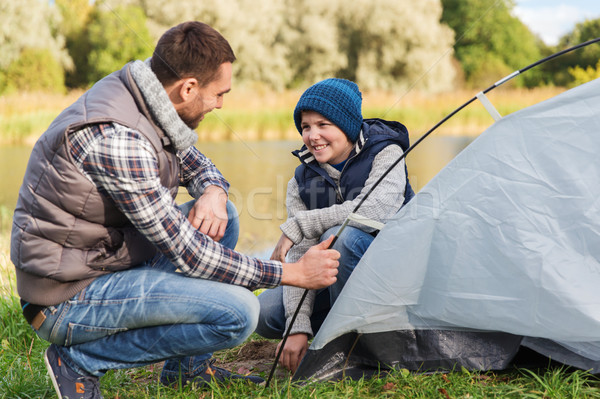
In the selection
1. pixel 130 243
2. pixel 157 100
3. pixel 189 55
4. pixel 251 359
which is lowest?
pixel 251 359

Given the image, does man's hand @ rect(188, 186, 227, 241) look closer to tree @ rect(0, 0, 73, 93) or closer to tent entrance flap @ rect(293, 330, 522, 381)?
tent entrance flap @ rect(293, 330, 522, 381)

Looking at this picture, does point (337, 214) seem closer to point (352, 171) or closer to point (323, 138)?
point (352, 171)

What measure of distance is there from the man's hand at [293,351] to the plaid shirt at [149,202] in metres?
0.42

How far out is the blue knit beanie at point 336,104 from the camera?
85.4 inches

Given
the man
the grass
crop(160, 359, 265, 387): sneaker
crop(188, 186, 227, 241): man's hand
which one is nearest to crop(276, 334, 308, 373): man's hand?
crop(160, 359, 265, 387): sneaker

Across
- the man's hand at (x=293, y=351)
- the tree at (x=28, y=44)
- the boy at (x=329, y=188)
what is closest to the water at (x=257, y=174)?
the tree at (x=28, y=44)

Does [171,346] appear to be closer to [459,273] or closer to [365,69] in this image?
[459,273]

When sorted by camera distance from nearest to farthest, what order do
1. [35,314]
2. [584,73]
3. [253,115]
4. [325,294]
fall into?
[35,314], [325,294], [253,115], [584,73]

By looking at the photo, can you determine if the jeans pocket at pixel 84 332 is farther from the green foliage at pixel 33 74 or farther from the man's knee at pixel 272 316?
the green foliage at pixel 33 74

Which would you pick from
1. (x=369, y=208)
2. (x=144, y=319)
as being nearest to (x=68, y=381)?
(x=144, y=319)

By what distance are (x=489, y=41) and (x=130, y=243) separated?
2116 cm

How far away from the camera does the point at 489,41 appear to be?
2048 cm

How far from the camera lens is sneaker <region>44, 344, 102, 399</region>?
1.64 m

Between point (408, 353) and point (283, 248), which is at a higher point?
point (283, 248)
